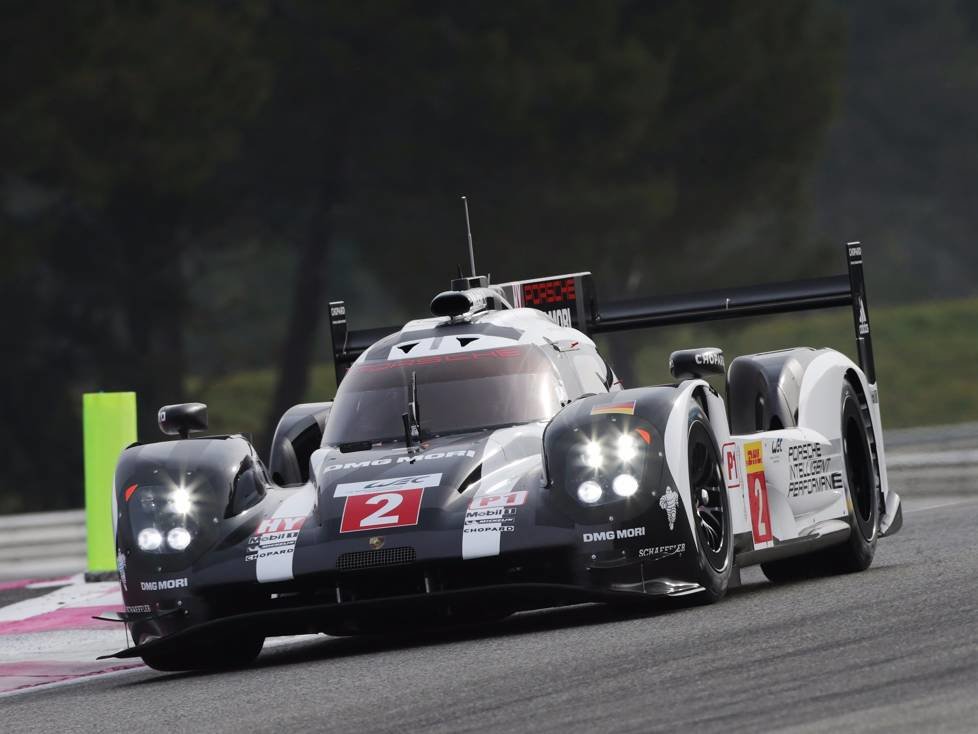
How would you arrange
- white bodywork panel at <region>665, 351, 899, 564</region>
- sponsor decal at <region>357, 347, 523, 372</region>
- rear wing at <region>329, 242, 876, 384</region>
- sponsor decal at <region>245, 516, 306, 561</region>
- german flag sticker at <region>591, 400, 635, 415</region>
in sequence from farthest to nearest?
1. rear wing at <region>329, 242, 876, 384</region>
2. sponsor decal at <region>357, 347, 523, 372</region>
3. white bodywork panel at <region>665, 351, 899, 564</region>
4. german flag sticker at <region>591, 400, 635, 415</region>
5. sponsor decal at <region>245, 516, 306, 561</region>

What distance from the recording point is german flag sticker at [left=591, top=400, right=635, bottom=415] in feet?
25.8

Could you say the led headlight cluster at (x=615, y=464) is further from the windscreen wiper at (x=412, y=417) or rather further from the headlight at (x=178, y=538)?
the headlight at (x=178, y=538)

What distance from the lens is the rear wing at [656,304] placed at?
424 inches

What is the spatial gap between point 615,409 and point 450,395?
1192 mm

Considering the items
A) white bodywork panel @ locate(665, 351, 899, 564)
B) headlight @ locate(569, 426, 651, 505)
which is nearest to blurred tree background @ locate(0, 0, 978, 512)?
white bodywork panel @ locate(665, 351, 899, 564)

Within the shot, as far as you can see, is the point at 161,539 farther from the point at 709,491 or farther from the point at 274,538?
the point at 709,491

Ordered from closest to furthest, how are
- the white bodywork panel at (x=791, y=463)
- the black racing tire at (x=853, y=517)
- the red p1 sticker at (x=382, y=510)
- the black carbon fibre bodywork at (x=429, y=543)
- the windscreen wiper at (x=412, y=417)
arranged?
the black carbon fibre bodywork at (x=429, y=543) → the red p1 sticker at (x=382, y=510) → the white bodywork panel at (x=791, y=463) → the windscreen wiper at (x=412, y=417) → the black racing tire at (x=853, y=517)

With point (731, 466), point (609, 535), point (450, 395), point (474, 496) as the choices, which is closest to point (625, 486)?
point (609, 535)

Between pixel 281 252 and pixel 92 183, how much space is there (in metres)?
6.14

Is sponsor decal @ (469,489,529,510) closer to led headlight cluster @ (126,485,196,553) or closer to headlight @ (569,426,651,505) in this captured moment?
headlight @ (569,426,651,505)

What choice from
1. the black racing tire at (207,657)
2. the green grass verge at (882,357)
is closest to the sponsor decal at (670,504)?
the black racing tire at (207,657)

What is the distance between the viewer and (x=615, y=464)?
25.2ft

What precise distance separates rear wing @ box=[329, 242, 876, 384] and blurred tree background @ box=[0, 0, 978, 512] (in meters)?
17.4

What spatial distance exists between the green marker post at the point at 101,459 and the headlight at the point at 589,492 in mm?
5644
